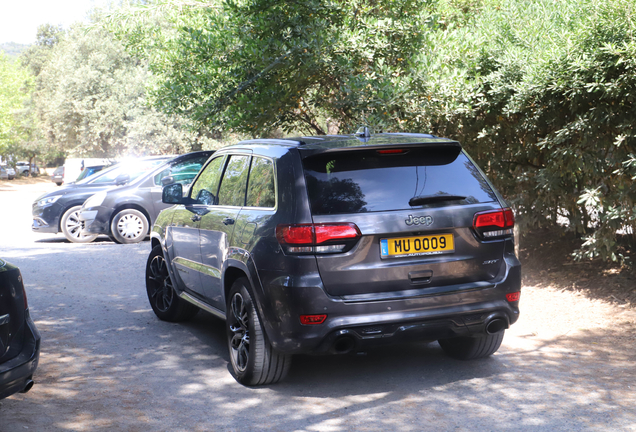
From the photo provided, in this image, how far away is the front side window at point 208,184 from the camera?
6.11 metres

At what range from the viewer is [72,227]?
1468 centimetres

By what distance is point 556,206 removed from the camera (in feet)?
27.5

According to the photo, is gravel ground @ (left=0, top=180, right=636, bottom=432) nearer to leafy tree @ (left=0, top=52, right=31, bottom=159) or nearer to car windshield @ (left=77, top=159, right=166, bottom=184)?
car windshield @ (left=77, top=159, right=166, bottom=184)

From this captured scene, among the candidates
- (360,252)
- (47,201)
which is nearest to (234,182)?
(360,252)

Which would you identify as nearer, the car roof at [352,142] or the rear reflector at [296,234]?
the rear reflector at [296,234]

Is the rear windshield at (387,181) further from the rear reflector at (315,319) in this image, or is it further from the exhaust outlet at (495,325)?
the exhaust outlet at (495,325)

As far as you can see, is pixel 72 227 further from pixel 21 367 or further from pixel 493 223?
pixel 493 223

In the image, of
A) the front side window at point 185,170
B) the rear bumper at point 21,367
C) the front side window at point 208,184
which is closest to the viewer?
the rear bumper at point 21,367

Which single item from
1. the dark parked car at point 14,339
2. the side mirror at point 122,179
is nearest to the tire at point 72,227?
the side mirror at point 122,179

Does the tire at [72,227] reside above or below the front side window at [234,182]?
below

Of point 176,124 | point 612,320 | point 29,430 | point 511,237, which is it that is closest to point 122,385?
point 29,430

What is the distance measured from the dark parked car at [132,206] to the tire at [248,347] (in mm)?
8958

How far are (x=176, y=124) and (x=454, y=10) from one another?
25.2m

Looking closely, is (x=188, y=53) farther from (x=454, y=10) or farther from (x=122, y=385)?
(x=122, y=385)
